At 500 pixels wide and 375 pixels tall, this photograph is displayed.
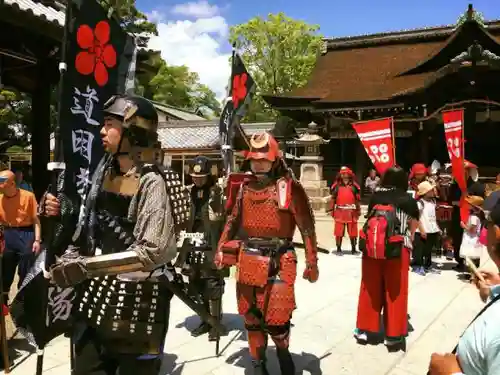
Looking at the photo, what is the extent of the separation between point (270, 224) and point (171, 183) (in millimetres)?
1128

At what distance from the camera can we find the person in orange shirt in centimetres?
454

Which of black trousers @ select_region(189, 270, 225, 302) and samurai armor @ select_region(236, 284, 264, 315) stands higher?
samurai armor @ select_region(236, 284, 264, 315)

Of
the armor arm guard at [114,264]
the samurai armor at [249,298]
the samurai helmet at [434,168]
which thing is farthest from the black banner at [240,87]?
the samurai helmet at [434,168]

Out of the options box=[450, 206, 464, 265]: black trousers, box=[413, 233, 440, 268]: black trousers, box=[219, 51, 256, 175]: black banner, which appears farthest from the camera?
box=[413, 233, 440, 268]: black trousers

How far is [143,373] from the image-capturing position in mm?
2354

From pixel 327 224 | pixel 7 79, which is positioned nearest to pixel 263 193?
pixel 7 79

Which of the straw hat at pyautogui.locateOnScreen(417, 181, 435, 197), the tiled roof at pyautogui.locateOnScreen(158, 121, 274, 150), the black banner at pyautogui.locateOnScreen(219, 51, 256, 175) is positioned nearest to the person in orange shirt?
the black banner at pyautogui.locateOnScreen(219, 51, 256, 175)

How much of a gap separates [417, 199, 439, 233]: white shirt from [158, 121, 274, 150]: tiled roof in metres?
13.6

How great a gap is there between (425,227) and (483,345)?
660 centimetres

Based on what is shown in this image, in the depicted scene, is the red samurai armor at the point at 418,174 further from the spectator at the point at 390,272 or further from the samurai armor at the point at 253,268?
the samurai armor at the point at 253,268

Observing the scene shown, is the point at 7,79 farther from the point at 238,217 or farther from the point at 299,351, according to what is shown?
the point at 299,351

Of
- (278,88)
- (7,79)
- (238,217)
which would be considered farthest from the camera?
(278,88)

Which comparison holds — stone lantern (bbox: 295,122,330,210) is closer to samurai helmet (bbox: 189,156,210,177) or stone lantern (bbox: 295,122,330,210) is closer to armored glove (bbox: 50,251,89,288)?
samurai helmet (bbox: 189,156,210,177)

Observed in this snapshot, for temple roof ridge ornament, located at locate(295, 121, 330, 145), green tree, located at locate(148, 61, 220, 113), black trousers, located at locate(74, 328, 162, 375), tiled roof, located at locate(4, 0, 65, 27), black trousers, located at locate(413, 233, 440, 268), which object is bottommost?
black trousers, located at locate(413, 233, 440, 268)
